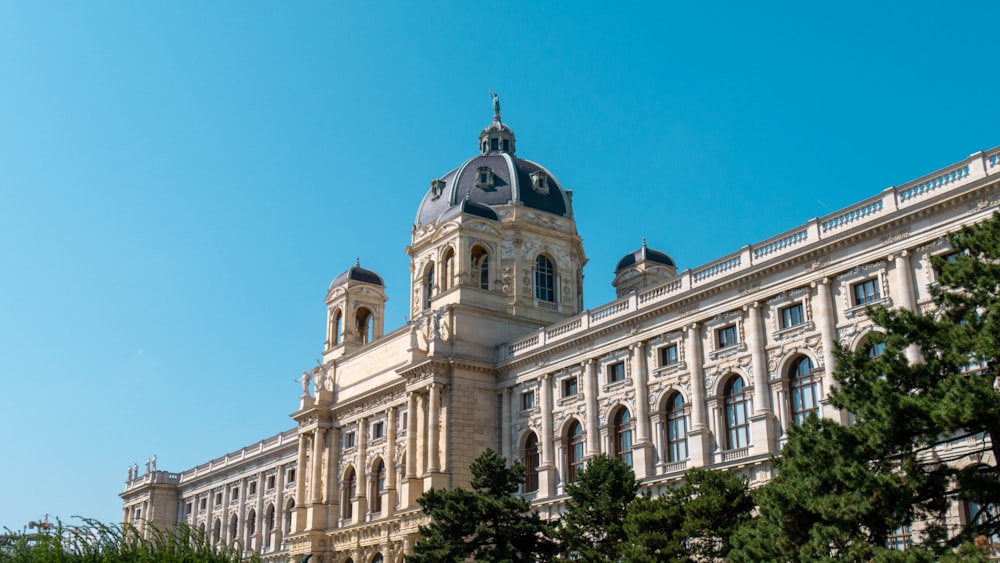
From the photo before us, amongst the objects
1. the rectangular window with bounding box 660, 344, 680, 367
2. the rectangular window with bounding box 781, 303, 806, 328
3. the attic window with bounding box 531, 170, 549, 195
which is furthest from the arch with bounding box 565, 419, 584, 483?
the attic window with bounding box 531, 170, 549, 195

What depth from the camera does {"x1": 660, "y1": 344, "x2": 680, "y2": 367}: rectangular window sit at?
4800 centimetres

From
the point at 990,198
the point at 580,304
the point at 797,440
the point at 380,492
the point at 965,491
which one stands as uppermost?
the point at 580,304

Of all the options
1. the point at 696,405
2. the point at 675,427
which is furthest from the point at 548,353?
the point at 696,405

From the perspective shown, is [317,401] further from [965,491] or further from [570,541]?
[965,491]

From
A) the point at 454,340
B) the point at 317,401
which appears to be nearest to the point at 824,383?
the point at 454,340

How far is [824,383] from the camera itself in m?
40.7

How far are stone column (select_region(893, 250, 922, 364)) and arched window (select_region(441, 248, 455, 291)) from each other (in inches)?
1183

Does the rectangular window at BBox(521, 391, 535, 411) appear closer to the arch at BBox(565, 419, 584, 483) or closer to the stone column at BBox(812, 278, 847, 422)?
the arch at BBox(565, 419, 584, 483)

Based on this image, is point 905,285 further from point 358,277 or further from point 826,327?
point 358,277

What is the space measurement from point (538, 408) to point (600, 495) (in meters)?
15.4

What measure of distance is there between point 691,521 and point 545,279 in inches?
1326

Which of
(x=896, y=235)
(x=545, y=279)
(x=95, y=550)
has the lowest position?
(x=95, y=550)

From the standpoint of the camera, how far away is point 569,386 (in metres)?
53.7

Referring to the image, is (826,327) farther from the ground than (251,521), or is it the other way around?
(826,327)
